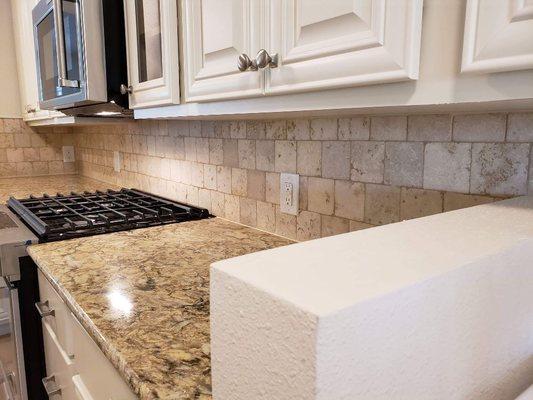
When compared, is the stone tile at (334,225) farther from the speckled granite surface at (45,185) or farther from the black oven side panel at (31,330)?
the speckled granite surface at (45,185)

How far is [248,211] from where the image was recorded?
1.39m

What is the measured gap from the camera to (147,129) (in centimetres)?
201

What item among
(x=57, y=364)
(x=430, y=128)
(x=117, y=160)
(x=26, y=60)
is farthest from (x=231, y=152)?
(x=26, y=60)

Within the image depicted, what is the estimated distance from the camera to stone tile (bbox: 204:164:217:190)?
5.04 ft

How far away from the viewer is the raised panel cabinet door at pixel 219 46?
0.77 metres

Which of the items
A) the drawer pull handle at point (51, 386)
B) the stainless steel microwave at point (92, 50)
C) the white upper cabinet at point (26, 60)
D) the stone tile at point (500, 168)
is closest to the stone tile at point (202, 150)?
the stainless steel microwave at point (92, 50)

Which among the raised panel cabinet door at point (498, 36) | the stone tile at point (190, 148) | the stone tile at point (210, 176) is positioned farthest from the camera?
the stone tile at point (190, 148)

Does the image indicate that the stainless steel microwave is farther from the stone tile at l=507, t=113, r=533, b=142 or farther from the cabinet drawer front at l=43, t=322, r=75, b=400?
the stone tile at l=507, t=113, r=533, b=142

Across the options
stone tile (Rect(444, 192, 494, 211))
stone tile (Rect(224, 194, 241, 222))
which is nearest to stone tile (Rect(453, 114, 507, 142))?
stone tile (Rect(444, 192, 494, 211))

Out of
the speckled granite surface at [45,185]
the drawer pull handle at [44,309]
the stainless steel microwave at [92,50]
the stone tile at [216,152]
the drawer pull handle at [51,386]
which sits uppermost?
the stainless steel microwave at [92,50]

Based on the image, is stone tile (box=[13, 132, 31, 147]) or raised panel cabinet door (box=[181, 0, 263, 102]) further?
stone tile (box=[13, 132, 31, 147])

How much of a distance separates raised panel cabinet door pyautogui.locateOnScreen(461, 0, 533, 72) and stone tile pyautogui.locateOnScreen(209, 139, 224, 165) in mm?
1092

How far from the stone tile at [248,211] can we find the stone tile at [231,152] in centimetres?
14

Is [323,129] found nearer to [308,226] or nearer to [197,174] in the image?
[308,226]
